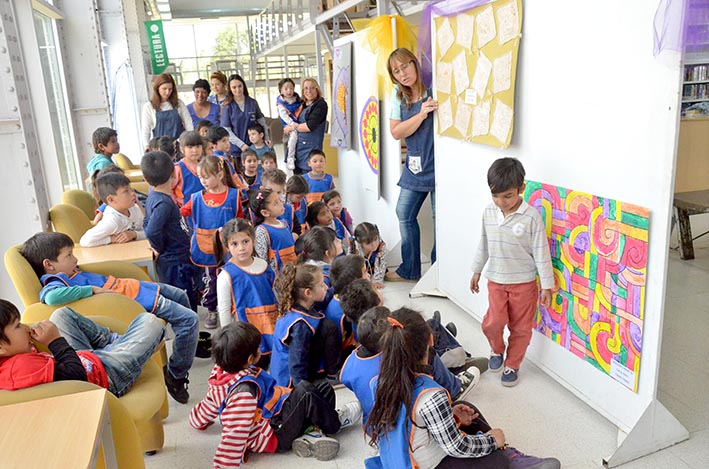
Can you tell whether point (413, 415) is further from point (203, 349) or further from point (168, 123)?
point (168, 123)

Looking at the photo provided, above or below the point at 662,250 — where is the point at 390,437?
below

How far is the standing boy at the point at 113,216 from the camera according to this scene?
3109 mm

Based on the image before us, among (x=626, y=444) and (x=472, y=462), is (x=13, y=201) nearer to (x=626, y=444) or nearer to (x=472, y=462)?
(x=472, y=462)

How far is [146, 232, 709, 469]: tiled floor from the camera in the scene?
225cm

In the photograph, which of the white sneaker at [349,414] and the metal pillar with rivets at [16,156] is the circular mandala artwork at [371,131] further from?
the white sneaker at [349,414]

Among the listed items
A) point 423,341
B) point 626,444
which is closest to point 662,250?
point 626,444

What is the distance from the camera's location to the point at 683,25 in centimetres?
177

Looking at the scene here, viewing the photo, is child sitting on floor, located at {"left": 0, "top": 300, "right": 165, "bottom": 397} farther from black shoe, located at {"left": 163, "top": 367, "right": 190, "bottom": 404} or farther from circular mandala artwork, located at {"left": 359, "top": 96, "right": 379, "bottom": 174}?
circular mandala artwork, located at {"left": 359, "top": 96, "right": 379, "bottom": 174}

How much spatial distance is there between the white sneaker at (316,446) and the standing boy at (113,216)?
1.66m

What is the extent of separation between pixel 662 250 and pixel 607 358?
579 mm

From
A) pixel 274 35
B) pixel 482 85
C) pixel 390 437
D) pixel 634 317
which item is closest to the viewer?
pixel 390 437

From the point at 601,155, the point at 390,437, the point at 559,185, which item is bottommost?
the point at 390,437

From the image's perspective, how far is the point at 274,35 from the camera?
1206 cm

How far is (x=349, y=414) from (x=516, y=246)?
110 cm
